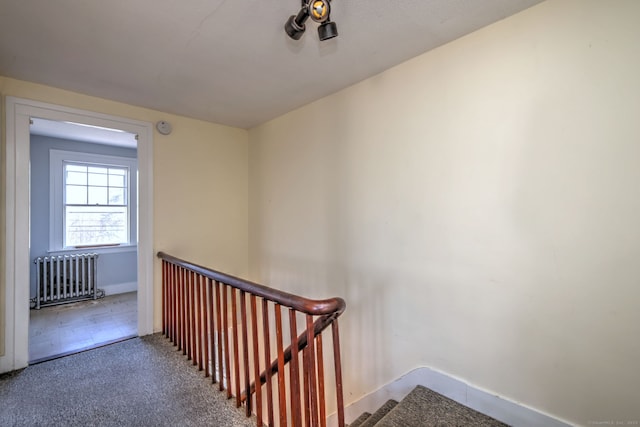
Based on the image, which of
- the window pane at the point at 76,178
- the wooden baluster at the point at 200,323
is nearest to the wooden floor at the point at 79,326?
the wooden baluster at the point at 200,323

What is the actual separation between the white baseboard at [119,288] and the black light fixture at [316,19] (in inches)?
183

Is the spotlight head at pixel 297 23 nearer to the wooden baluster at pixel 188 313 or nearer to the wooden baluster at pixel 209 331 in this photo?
the wooden baluster at pixel 209 331

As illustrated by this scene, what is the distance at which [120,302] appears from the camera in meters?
3.83

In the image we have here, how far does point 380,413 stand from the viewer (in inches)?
70.9

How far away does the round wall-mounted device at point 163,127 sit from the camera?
2.71m

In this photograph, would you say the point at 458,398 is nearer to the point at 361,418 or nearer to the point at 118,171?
the point at 361,418

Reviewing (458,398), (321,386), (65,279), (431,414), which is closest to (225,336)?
(321,386)

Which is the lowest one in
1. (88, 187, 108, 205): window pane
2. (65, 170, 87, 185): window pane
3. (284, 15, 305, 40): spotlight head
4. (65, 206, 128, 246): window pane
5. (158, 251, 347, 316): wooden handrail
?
(158, 251, 347, 316): wooden handrail

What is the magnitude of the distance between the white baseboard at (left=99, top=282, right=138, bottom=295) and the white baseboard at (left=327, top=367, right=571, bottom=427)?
3970 mm

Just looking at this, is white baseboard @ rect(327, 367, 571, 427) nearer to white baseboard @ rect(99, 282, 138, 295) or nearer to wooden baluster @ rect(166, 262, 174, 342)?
wooden baluster @ rect(166, 262, 174, 342)

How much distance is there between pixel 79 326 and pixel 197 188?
194 cm

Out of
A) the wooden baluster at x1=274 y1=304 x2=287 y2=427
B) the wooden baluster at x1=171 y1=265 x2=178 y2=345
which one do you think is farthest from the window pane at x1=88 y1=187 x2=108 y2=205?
the wooden baluster at x1=274 y1=304 x2=287 y2=427

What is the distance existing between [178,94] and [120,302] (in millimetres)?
3113

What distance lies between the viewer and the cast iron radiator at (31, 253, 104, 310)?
143 inches
